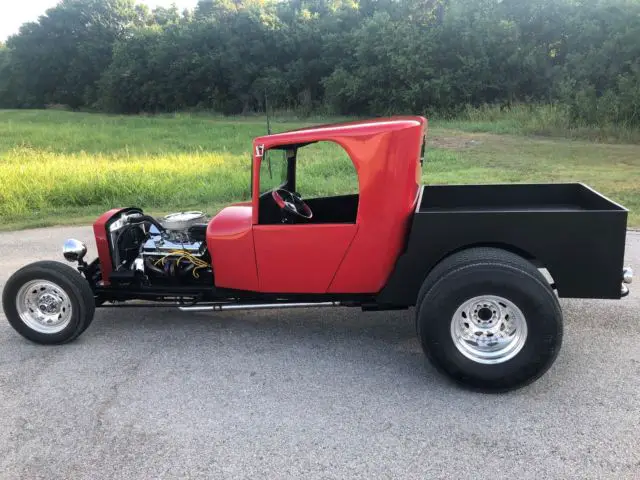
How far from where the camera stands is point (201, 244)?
4.77 metres

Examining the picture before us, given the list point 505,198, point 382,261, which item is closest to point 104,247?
point 382,261

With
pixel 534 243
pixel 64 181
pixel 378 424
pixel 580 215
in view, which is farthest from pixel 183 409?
pixel 64 181

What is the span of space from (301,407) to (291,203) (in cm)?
159

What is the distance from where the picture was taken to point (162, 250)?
482cm

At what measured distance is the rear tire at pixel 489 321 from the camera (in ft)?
11.2

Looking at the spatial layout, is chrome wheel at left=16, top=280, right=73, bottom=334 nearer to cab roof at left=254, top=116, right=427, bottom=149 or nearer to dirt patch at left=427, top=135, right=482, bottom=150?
cab roof at left=254, top=116, right=427, bottom=149

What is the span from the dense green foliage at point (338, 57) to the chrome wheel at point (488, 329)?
1785 cm

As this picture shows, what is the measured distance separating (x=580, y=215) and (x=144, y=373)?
3286mm

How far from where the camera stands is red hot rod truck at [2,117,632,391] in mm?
3504

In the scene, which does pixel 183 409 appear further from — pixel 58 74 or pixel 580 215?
pixel 58 74

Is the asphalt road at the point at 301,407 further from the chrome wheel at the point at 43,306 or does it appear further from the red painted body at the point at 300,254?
the red painted body at the point at 300,254

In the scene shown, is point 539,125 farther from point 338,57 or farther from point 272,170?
point 338,57

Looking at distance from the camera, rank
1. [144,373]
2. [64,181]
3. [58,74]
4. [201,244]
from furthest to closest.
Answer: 1. [58,74]
2. [64,181]
3. [201,244]
4. [144,373]

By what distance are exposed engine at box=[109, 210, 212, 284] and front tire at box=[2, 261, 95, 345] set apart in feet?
1.31
